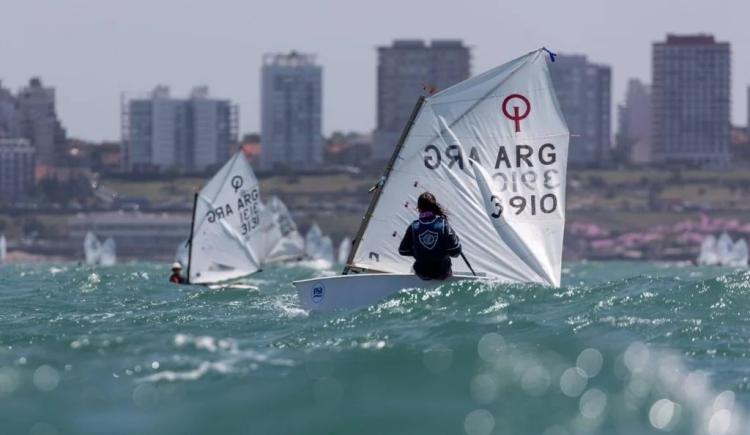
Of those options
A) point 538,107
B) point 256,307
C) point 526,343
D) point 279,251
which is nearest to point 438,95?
point 538,107

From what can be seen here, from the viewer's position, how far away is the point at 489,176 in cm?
2622

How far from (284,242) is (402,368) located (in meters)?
59.4

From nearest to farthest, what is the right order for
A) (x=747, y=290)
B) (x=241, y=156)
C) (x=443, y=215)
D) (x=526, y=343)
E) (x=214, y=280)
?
(x=526, y=343) → (x=443, y=215) → (x=747, y=290) → (x=214, y=280) → (x=241, y=156)

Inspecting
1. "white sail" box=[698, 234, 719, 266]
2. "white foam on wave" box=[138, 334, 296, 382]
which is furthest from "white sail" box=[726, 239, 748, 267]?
"white foam on wave" box=[138, 334, 296, 382]

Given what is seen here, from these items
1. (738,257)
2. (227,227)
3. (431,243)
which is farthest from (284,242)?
(738,257)

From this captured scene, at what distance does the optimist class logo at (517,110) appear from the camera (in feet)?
85.7

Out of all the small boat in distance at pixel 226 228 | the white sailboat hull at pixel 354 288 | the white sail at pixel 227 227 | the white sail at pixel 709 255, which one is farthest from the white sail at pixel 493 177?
the white sail at pixel 709 255

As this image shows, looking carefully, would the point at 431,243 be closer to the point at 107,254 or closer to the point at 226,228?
the point at 226,228

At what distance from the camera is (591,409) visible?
1620 cm

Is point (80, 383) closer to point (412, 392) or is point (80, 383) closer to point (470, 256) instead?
point (412, 392)

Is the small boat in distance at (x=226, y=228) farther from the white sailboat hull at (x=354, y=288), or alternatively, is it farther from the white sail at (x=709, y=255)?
the white sail at (x=709, y=255)

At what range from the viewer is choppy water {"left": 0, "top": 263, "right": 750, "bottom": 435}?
1588cm

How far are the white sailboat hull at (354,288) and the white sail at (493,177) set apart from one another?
2162 mm

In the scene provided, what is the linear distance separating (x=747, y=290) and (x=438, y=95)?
507 centimetres
